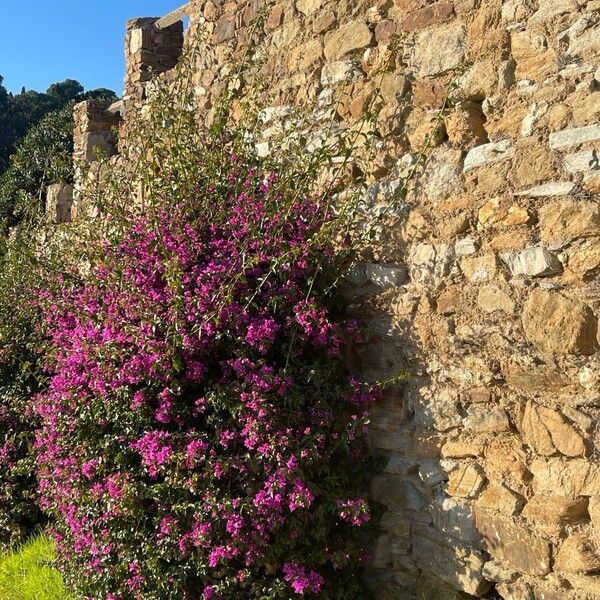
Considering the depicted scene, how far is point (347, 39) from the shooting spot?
3.71m

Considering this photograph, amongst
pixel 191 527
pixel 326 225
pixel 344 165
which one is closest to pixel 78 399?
pixel 191 527

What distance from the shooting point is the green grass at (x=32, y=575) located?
11.8 feet

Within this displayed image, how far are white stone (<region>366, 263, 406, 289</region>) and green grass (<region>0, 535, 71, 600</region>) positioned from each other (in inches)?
82.5

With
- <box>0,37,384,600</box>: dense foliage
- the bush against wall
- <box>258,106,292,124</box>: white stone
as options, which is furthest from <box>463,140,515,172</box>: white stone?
the bush against wall

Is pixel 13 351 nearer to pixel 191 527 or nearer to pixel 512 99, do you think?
pixel 191 527

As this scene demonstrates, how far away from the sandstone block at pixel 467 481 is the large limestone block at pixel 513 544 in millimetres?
79

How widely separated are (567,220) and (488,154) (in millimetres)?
490

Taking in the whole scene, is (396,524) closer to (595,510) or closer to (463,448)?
(463,448)

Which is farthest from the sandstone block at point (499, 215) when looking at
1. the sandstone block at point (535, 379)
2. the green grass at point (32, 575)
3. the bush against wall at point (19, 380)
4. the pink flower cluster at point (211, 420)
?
the bush against wall at point (19, 380)

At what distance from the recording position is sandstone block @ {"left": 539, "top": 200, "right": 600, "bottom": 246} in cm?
264

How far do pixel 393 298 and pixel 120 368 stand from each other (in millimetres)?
1310

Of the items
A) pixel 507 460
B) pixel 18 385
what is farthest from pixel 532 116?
pixel 18 385

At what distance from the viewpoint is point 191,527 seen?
3057mm

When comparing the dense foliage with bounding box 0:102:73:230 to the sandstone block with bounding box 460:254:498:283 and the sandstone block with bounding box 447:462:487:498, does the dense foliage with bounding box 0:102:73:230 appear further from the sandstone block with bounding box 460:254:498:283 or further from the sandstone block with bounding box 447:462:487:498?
the sandstone block with bounding box 447:462:487:498
